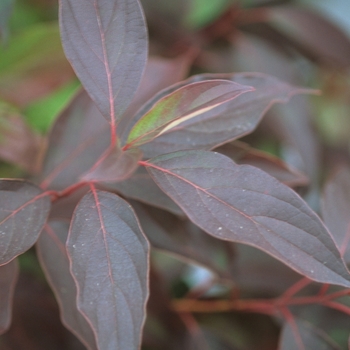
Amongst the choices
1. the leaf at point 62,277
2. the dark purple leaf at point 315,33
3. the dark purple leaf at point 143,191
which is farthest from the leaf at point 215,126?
the dark purple leaf at point 315,33

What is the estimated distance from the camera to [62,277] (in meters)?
0.50

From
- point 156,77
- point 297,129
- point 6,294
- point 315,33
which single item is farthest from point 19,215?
point 315,33

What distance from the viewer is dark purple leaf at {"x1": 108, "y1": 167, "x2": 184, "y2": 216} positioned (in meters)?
0.49

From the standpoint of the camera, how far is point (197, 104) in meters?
0.39

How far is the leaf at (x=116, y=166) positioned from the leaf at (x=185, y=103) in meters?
0.02

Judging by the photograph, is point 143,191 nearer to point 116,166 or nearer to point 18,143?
point 116,166

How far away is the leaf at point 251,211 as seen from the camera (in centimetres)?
38

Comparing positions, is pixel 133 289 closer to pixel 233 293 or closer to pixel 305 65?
pixel 233 293

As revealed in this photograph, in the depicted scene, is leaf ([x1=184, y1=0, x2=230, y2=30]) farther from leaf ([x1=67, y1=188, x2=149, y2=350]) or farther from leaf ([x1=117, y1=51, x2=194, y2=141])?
leaf ([x1=67, y1=188, x2=149, y2=350])

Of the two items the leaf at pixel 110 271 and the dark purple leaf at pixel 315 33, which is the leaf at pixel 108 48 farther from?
the dark purple leaf at pixel 315 33

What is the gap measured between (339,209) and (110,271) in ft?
1.00

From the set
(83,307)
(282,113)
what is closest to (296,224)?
(83,307)

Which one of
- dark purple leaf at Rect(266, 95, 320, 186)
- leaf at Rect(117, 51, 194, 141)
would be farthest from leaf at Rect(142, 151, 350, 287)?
dark purple leaf at Rect(266, 95, 320, 186)

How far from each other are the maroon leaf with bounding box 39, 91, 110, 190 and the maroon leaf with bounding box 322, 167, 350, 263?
30cm
